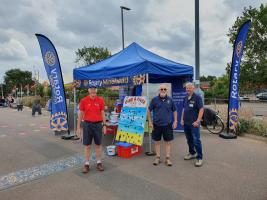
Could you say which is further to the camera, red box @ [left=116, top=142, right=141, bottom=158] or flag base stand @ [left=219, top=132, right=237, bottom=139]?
flag base stand @ [left=219, top=132, right=237, bottom=139]

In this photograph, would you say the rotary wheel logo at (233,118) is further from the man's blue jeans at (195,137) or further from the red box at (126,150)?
the red box at (126,150)

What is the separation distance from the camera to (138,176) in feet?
14.6

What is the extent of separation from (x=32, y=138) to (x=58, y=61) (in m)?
2.88

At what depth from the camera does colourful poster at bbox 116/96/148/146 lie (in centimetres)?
575

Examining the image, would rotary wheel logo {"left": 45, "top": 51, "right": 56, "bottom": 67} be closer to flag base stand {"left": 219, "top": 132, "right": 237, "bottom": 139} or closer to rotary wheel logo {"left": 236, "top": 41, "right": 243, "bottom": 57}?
rotary wheel logo {"left": 236, "top": 41, "right": 243, "bottom": 57}

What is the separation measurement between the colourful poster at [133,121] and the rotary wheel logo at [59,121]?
7.87 ft

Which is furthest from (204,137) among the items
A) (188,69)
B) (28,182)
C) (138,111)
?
(28,182)

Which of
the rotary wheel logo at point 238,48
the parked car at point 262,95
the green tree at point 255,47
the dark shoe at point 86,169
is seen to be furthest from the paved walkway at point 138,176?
the parked car at point 262,95

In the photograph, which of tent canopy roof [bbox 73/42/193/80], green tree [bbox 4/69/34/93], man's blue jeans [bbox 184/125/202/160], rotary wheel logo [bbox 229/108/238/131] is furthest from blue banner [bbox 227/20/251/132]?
green tree [bbox 4/69/34/93]

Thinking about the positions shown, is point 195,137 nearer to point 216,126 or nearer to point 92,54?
point 216,126

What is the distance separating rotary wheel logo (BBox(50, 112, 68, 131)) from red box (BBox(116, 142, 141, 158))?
2746 mm

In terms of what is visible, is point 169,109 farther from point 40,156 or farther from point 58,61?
point 58,61

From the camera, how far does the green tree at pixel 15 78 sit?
249 feet

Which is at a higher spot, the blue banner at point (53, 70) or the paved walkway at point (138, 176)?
the blue banner at point (53, 70)
